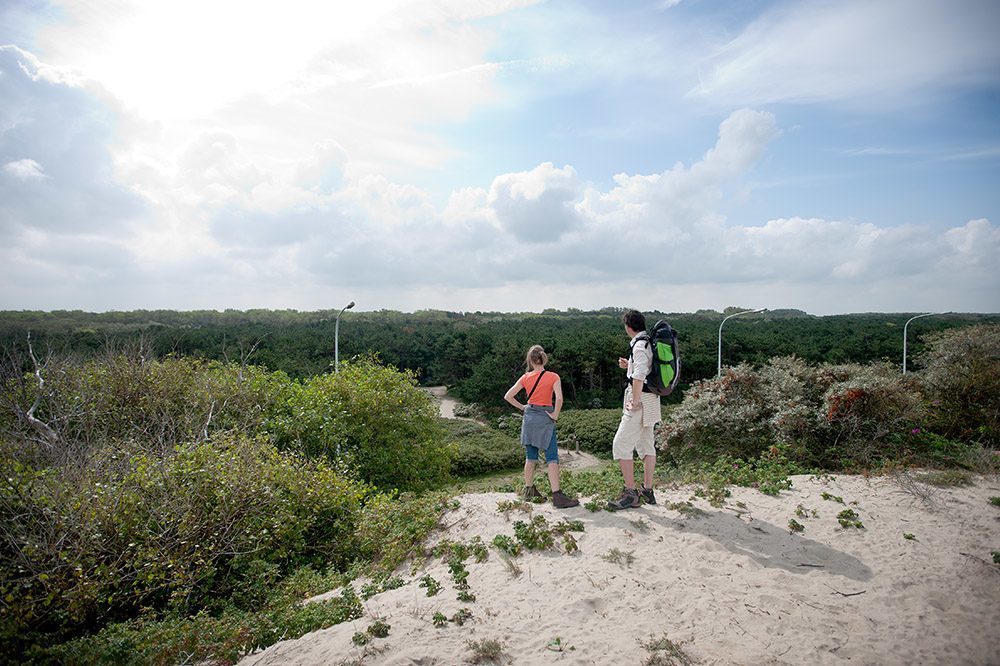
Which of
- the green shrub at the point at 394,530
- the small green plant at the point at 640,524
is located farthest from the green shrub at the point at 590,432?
the small green plant at the point at 640,524

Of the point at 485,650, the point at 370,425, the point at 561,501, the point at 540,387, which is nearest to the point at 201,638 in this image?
the point at 485,650

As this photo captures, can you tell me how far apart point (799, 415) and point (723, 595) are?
6592 mm

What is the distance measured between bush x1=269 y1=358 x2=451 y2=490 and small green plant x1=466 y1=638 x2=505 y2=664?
7.95 metres

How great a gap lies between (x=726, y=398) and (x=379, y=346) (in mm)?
38273

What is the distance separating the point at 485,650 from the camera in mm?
4492

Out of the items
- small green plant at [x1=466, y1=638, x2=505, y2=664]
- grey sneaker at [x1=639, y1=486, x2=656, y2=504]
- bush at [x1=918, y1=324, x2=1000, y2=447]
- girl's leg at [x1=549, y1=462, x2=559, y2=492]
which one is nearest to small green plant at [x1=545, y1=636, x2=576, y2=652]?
small green plant at [x1=466, y1=638, x2=505, y2=664]

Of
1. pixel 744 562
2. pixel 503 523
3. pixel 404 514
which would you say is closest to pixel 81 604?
pixel 404 514

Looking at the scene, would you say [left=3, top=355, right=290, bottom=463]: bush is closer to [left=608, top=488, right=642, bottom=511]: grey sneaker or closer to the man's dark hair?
[left=608, top=488, right=642, bottom=511]: grey sneaker

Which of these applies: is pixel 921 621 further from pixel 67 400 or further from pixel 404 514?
pixel 67 400

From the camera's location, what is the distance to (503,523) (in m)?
6.86

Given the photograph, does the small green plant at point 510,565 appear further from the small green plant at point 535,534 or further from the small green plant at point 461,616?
the small green plant at point 461,616

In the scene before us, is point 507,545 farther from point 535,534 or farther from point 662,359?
point 662,359

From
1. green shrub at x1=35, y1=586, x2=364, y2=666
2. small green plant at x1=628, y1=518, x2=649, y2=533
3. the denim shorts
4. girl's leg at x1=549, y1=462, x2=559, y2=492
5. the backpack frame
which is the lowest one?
green shrub at x1=35, y1=586, x2=364, y2=666

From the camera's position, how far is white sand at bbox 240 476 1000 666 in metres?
4.51
